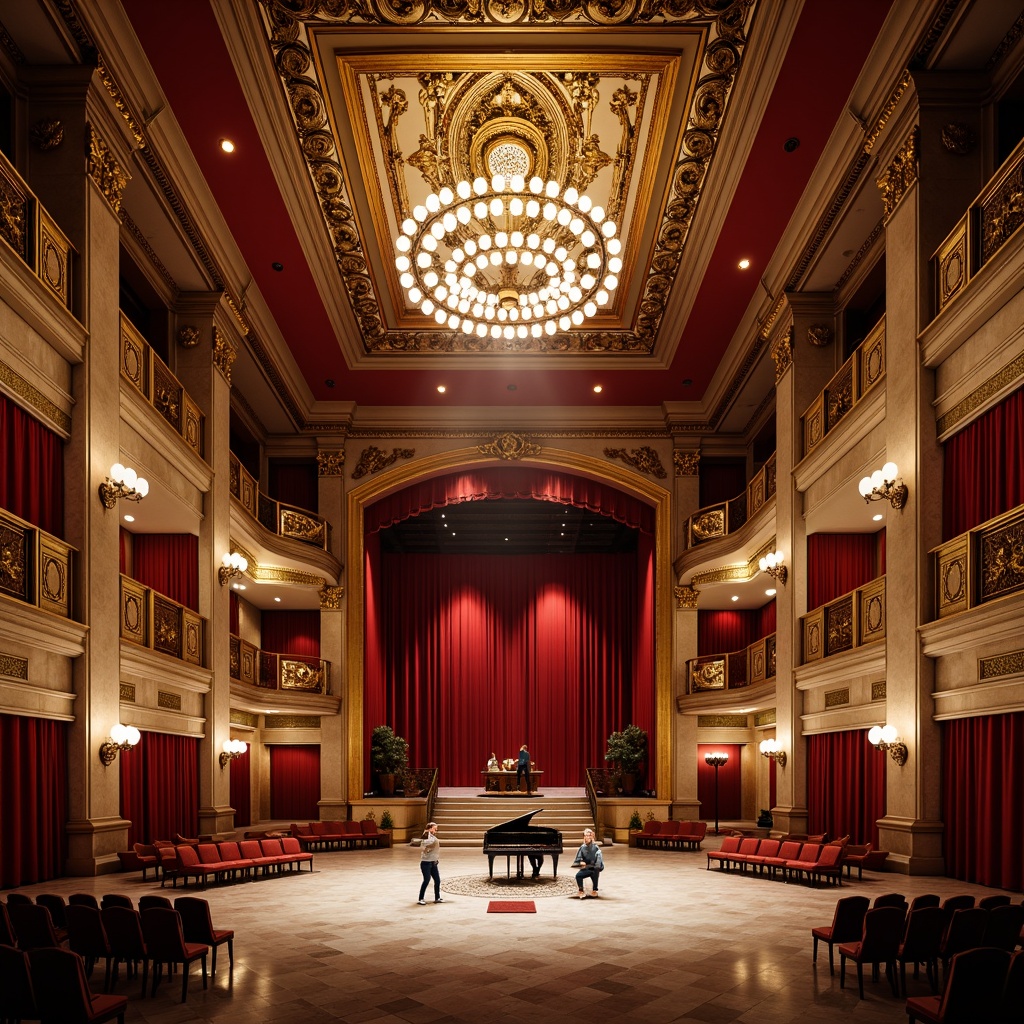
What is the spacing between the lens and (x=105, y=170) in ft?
37.7

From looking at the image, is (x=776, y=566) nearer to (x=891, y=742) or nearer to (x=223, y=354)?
(x=891, y=742)

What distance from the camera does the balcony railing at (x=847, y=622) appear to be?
12883mm

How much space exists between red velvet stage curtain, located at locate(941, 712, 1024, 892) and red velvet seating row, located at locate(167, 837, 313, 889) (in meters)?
8.43

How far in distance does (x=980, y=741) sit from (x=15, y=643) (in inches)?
361

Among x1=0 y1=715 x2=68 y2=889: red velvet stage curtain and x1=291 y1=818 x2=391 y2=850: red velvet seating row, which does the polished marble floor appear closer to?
x1=0 y1=715 x2=68 y2=889: red velvet stage curtain

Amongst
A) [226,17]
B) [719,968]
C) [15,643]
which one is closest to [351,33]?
[226,17]

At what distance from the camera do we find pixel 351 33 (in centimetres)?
1141

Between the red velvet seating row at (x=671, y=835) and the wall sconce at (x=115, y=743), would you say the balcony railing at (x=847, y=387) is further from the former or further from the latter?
the wall sconce at (x=115, y=743)

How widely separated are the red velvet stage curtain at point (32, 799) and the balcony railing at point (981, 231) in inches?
396

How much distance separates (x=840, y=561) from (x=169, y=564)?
35.2ft

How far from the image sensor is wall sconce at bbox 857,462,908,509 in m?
11.3

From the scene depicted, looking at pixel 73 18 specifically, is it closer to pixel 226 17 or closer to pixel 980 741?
pixel 226 17

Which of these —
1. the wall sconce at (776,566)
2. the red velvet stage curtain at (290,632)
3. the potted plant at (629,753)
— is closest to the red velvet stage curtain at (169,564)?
the red velvet stage curtain at (290,632)

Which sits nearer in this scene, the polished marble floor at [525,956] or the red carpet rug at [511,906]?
the polished marble floor at [525,956]
